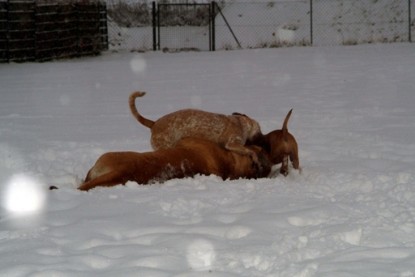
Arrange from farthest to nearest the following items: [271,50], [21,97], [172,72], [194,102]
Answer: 1. [271,50]
2. [172,72]
3. [21,97]
4. [194,102]

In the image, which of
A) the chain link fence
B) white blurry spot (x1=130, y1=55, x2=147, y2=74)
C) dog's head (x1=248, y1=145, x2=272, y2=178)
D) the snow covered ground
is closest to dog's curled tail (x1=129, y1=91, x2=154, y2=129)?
the snow covered ground

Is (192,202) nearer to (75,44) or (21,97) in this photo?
(21,97)

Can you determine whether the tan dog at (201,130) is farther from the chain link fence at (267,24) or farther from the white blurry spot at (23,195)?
the chain link fence at (267,24)

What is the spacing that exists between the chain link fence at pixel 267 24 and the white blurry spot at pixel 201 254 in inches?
829

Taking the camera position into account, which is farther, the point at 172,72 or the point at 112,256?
the point at 172,72

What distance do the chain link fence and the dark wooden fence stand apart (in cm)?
248

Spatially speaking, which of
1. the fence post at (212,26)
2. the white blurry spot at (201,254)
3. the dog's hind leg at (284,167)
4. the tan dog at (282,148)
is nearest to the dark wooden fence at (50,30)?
the fence post at (212,26)

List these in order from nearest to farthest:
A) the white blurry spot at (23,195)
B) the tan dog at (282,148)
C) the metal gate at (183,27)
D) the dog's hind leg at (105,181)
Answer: the white blurry spot at (23,195) → the dog's hind leg at (105,181) → the tan dog at (282,148) → the metal gate at (183,27)

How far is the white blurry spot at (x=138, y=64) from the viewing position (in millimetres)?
17530

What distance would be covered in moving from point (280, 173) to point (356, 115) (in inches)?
152

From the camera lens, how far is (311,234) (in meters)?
3.89

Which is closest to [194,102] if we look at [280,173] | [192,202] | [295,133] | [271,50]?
[295,133]

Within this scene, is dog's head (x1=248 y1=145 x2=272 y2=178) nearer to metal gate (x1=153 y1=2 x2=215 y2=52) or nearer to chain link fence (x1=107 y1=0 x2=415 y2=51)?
chain link fence (x1=107 y1=0 x2=415 y2=51)

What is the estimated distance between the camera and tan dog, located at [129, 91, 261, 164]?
18.2 ft
